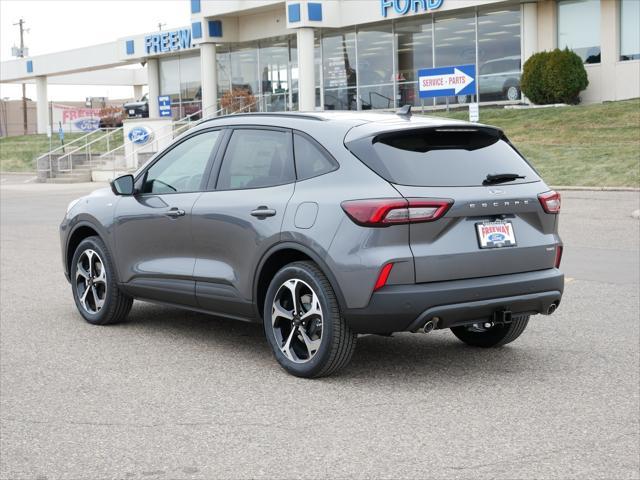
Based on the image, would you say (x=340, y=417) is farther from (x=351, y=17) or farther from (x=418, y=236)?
(x=351, y=17)

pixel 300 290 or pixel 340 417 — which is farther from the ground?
pixel 300 290

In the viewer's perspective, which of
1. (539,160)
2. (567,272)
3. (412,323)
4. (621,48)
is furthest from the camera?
(621,48)

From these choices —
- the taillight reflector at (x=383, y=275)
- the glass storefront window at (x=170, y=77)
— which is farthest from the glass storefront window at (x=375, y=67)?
the taillight reflector at (x=383, y=275)

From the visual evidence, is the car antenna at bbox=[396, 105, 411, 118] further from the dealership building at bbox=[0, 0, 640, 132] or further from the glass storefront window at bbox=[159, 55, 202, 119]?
the glass storefront window at bbox=[159, 55, 202, 119]

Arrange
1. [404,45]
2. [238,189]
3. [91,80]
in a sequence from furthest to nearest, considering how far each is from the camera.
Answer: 1. [91,80]
2. [404,45]
3. [238,189]

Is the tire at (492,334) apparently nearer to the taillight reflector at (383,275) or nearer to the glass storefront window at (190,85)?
the taillight reflector at (383,275)

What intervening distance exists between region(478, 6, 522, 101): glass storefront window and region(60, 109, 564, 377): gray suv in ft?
99.4

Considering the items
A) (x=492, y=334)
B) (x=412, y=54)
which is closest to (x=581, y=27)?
(x=412, y=54)

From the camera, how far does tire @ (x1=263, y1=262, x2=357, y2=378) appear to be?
6.20 metres

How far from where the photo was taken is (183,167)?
7.70m

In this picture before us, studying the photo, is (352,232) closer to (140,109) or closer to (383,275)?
(383,275)

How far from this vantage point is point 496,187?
6.39 meters

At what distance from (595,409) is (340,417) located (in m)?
1.47

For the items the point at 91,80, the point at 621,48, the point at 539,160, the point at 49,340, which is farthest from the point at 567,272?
the point at 91,80
